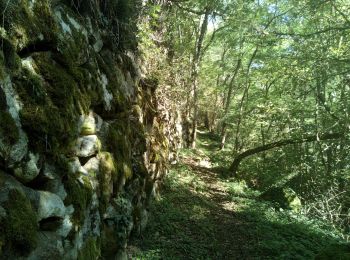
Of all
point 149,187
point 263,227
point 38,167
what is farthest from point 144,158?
point 38,167

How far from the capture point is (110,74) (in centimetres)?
563

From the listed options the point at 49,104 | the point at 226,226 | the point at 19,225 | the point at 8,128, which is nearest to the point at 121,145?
the point at 49,104

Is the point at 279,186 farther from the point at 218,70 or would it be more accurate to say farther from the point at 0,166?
the point at 218,70

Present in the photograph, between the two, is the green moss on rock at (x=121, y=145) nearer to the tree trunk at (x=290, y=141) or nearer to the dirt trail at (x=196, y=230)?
the dirt trail at (x=196, y=230)

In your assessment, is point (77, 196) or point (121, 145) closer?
point (77, 196)

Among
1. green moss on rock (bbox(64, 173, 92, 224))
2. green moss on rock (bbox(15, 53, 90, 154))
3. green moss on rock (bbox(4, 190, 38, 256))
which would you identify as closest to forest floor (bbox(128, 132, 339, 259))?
green moss on rock (bbox(64, 173, 92, 224))

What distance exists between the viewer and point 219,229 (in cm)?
767

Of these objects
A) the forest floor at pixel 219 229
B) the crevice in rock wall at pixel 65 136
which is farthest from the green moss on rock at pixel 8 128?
the forest floor at pixel 219 229

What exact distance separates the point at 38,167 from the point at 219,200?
7797 mm

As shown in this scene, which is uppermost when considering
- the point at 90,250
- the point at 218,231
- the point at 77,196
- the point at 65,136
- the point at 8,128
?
the point at 8,128

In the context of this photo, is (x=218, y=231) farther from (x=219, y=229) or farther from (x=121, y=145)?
(x=121, y=145)

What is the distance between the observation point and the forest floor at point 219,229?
633 centimetres

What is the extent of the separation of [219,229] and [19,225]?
5706 mm

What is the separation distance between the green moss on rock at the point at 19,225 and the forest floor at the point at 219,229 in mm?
2902
